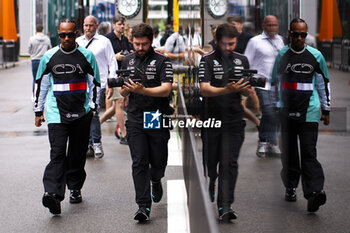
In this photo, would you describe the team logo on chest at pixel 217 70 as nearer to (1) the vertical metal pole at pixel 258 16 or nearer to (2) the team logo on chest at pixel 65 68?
(1) the vertical metal pole at pixel 258 16

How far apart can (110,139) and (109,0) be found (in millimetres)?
3151

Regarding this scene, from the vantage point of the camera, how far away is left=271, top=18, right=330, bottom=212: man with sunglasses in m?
0.96

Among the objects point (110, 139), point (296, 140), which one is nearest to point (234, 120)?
point (296, 140)

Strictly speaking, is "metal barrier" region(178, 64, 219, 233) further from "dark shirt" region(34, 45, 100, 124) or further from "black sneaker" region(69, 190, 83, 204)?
"black sneaker" region(69, 190, 83, 204)

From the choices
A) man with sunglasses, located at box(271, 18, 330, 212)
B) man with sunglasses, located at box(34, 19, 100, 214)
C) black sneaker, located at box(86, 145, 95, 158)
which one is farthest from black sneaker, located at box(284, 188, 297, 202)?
black sneaker, located at box(86, 145, 95, 158)

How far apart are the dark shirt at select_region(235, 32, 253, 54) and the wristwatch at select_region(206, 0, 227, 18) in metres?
0.10

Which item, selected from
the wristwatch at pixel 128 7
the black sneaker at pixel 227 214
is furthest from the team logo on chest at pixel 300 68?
the wristwatch at pixel 128 7

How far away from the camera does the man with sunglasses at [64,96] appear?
509 cm

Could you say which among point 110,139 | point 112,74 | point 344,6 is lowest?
point 110,139

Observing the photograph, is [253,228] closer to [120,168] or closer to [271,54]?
[271,54]

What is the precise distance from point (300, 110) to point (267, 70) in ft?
0.26

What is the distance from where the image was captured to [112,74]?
24.2 feet

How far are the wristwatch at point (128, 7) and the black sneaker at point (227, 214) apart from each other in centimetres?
1137

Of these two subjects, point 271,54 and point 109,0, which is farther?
point 109,0
